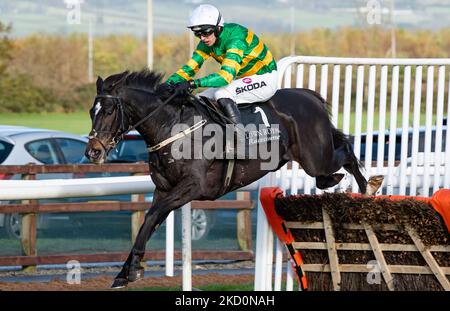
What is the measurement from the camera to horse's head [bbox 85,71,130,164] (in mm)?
6375

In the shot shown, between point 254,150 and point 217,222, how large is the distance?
6.87 m

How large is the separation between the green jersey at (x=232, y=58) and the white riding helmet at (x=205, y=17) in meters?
0.19

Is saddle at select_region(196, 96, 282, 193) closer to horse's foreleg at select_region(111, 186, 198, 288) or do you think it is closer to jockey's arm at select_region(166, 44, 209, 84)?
jockey's arm at select_region(166, 44, 209, 84)

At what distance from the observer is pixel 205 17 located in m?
6.77

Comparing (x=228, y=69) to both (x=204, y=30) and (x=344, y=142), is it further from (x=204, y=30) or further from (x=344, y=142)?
(x=344, y=142)

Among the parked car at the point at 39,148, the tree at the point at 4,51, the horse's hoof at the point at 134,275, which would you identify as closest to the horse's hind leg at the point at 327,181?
the horse's hoof at the point at 134,275

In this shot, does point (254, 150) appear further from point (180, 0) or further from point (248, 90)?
point (180, 0)

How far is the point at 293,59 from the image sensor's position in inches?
282

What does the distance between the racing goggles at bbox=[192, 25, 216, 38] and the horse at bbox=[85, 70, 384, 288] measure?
17.4 inches

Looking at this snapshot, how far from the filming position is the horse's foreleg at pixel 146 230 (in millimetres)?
6164

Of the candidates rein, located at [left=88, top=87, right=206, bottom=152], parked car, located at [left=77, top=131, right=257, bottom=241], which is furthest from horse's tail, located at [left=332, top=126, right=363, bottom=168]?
parked car, located at [left=77, top=131, right=257, bottom=241]

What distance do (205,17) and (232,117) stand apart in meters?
0.77

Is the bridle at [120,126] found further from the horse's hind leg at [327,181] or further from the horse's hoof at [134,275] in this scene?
the horse's hind leg at [327,181]
